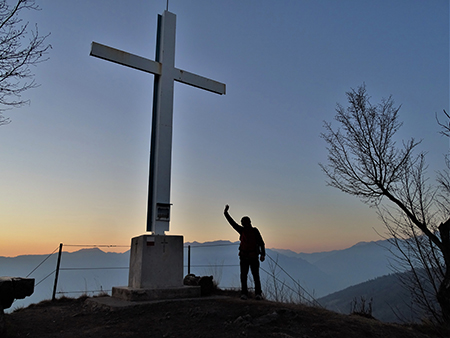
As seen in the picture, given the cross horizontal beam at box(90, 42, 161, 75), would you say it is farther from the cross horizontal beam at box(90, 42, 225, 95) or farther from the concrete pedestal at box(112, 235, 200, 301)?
the concrete pedestal at box(112, 235, 200, 301)

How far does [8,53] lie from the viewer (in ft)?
15.7

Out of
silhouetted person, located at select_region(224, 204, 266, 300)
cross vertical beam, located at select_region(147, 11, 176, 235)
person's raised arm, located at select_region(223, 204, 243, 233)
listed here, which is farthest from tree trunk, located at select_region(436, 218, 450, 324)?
cross vertical beam, located at select_region(147, 11, 176, 235)

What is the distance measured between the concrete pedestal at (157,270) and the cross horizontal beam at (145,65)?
3771 millimetres

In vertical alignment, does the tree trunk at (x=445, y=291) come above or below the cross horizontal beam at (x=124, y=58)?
below

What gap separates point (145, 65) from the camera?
8.02 meters

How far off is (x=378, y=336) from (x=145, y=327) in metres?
3.26

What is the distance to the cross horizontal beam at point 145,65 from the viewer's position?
25.0 feet

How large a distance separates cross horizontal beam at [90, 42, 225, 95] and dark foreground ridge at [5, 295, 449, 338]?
16.5 feet

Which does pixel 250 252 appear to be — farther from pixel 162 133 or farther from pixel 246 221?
pixel 162 133

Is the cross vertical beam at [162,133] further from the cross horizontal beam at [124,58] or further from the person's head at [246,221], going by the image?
the person's head at [246,221]

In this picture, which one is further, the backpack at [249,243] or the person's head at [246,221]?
the person's head at [246,221]

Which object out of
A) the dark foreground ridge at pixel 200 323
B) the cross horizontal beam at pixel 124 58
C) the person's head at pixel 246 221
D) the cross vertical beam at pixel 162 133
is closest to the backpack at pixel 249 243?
the person's head at pixel 246 221

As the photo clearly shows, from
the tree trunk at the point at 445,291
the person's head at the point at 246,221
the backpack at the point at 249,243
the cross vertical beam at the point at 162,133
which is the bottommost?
the tree trunk at the point at 445,291


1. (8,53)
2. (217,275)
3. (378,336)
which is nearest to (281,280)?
(217,275)
